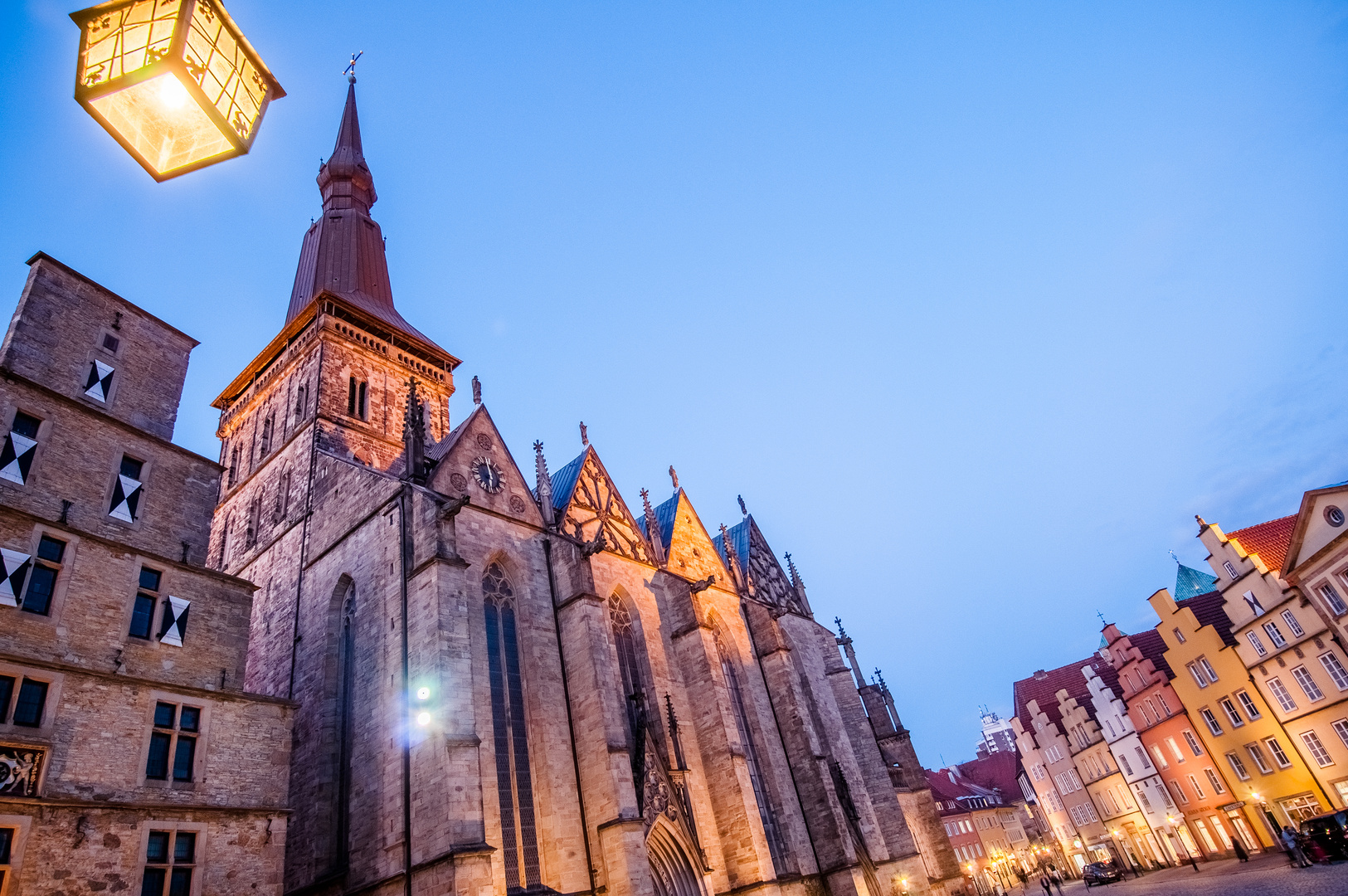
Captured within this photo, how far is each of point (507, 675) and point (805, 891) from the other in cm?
1228

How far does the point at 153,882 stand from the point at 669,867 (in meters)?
11.9

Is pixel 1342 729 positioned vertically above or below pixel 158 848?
below

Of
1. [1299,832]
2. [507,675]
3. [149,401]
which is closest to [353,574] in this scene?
[507,675]

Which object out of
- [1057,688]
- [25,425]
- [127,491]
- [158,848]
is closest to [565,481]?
[127,491]

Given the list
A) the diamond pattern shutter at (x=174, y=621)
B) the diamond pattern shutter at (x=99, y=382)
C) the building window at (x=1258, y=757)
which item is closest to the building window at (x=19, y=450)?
the diamond pattern shutter at (x=99, y=382)

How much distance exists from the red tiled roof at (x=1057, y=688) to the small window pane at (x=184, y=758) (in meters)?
43.9

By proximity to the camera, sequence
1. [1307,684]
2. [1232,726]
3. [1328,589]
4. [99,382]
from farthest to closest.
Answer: [1232,726]
[1307,684]
[1328,589]
[99,382]

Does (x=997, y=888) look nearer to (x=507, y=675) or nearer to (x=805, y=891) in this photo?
(x=805, y=891)

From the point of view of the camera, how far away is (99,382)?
15391mm

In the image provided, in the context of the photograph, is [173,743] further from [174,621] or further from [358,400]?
[358,400]

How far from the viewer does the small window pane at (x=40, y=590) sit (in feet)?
40.5

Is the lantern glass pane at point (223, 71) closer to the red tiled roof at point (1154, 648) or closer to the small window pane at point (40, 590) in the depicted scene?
the small window pane at point (40, 590)

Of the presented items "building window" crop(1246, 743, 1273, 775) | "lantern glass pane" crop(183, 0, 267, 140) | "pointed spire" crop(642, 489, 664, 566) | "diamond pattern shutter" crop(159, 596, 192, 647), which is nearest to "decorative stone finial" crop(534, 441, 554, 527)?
"pointed spire" crop(642, 489, 664, 566)

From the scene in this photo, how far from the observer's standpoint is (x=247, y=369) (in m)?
29.9
